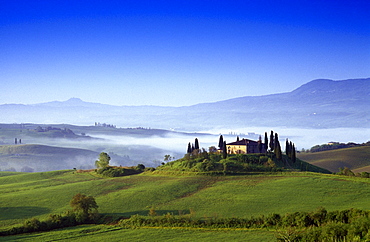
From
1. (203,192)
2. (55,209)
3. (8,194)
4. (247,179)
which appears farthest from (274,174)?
(8,194)

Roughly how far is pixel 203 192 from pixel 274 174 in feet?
68.4

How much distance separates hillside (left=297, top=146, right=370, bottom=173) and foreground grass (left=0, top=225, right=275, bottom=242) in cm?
10300

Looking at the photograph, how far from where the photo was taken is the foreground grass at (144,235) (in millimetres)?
43312

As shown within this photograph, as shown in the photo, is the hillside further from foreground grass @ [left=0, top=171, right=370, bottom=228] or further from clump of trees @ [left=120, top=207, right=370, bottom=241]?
clump of trees @ [left=120, top=207, right=370, bottom=241]

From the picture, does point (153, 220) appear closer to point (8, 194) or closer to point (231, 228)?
point (231, 228)

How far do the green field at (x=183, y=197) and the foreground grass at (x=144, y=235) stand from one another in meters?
0.11

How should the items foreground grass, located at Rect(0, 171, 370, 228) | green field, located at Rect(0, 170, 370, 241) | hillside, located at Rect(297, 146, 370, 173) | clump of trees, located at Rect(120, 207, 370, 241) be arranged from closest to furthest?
1. clump of trees, located at Rect(120, 207, 370, 241)
2. green field, located at Rect(0, 170, 370, 241)
3. foreground grass, located at Rect(0, 171, 370, 228)
4. hillside, located at Rect(297, 146, 370, 173)

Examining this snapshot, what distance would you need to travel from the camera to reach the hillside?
142 meters

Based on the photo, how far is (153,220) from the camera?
53156 millimetres

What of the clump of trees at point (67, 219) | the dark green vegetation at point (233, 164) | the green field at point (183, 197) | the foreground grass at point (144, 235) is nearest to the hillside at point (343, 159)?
the dark green vegetation at point (233, 164)

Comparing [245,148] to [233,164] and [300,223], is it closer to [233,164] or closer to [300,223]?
[233,164]

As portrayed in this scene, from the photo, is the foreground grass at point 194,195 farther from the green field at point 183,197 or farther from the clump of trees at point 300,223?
the clump of trees at point 300,223

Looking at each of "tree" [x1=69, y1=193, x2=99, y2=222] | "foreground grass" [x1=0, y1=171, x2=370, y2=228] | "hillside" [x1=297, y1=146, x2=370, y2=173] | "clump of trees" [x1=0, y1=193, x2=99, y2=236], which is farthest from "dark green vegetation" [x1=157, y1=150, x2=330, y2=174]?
"hillside" [x1=297, y1=146, x2=370, y2=173]

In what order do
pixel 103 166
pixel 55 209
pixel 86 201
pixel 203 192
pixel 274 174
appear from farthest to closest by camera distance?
pixel 103 166 < pixel 274 174 < pixel 203 192 < pixel 55 209 < pixel 86 201
